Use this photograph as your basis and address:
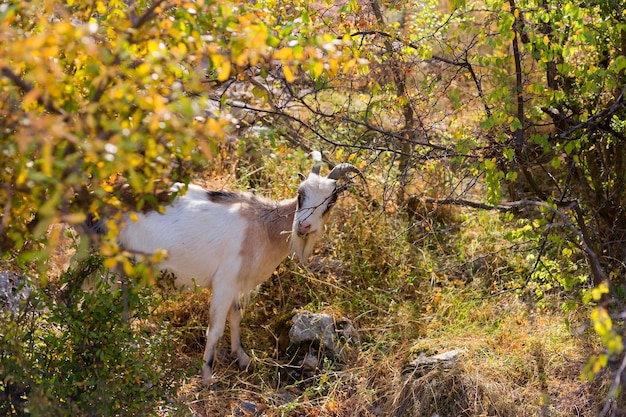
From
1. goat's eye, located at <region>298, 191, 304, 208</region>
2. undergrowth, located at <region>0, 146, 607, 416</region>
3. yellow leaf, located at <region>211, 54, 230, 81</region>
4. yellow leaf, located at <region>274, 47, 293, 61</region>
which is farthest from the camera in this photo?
goat's eye, located at <region>298, 191, 304, 208</region>

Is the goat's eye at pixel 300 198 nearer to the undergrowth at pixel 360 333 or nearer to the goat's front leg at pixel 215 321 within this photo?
the undergrowth at pixel 360 333

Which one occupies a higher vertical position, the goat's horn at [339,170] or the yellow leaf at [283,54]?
the yellow leaf at [283,54]

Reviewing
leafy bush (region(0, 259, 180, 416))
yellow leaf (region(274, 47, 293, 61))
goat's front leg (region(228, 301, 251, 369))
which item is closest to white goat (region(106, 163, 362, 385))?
goat's front leg (region(228, 301, 251, 369))

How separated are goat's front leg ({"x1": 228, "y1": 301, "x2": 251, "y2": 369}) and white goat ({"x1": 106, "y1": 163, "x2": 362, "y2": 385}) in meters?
0.14

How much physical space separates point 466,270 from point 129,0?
436cm

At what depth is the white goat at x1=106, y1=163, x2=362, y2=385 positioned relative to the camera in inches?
225

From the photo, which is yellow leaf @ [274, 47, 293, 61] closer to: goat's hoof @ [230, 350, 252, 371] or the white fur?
the white fur

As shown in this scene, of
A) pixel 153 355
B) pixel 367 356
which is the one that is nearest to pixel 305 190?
pixel 367 356

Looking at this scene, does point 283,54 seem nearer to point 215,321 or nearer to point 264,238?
point 264,238

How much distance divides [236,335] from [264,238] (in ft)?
2.75

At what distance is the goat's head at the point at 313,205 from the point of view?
18.5 ft

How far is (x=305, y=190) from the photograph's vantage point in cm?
573

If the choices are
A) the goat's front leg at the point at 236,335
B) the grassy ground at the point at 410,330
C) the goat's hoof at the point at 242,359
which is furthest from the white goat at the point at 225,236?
the grassy ground at the point at 410,330

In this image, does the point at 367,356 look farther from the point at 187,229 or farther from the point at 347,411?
the point at 187,229
